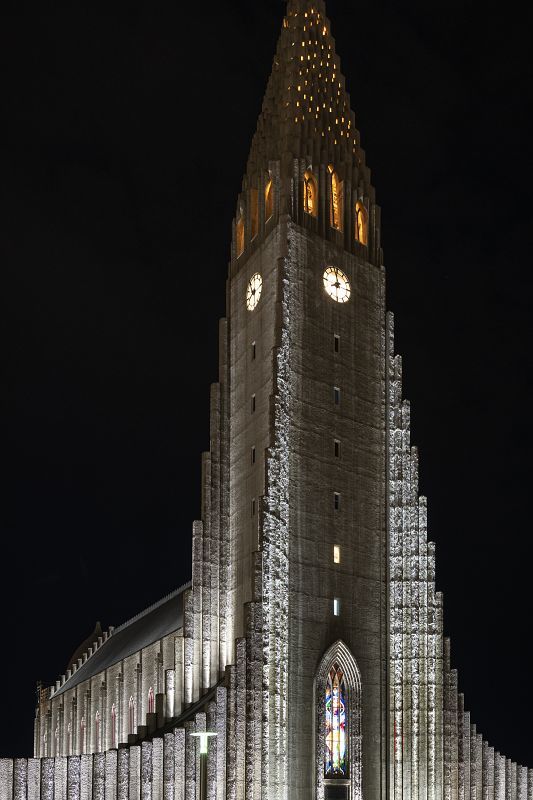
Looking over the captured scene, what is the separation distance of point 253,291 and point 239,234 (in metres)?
5.31

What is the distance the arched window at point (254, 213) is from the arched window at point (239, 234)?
118 centimetres

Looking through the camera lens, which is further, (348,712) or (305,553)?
(305,553)

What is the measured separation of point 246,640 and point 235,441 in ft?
39.7

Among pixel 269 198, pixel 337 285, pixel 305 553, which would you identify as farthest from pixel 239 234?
pixel 305 553

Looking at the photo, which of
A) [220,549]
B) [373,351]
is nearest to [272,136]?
[373,351]

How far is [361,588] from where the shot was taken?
196ft

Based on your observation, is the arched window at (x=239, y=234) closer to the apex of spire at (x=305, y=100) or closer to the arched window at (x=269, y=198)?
the arched window at (x=269, y=198)

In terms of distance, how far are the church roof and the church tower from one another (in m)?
12.6

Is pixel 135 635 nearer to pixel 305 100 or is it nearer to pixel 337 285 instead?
pixel 337 285

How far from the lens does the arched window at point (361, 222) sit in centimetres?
6600

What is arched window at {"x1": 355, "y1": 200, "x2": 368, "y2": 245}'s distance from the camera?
6600cm

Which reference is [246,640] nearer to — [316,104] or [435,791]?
[435,791]

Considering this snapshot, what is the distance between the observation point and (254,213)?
65438 millimetres

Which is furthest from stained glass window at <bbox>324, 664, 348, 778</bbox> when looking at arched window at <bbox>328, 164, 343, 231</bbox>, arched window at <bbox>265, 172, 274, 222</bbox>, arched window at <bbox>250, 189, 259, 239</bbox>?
arched window at <bbox>265, 172, 274, 222</bbox>
